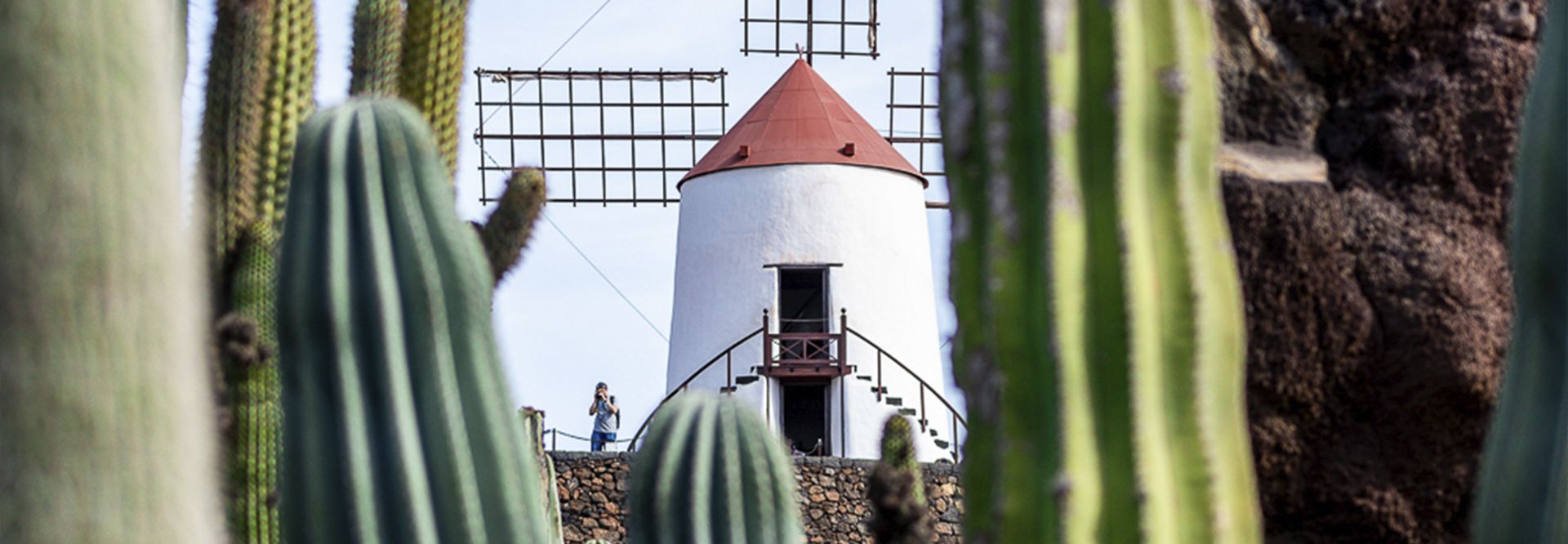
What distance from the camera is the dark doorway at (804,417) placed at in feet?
85.4

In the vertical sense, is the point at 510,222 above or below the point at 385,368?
above

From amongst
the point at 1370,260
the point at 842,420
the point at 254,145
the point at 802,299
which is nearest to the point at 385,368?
the point at 1370,260

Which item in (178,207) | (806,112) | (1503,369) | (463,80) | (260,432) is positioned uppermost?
(806,112)

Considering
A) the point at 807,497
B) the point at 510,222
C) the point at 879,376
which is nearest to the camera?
the point at 510,222

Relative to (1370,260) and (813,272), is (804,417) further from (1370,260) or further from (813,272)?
(1370,260)

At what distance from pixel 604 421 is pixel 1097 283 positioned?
63.7 ft

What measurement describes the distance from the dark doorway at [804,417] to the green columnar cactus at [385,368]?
23.7 m

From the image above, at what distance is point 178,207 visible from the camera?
46.1 inches

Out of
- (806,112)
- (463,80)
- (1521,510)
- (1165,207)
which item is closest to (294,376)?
(1165,207)

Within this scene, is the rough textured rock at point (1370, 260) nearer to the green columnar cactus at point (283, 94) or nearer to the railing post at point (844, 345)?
the green columnar cactus at point (283, 94)

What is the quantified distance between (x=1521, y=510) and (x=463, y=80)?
152 inches

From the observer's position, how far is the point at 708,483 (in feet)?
8.64

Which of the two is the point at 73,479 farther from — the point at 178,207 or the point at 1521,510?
the point at 1521,510

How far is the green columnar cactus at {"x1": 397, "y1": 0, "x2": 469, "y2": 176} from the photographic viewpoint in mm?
5145
